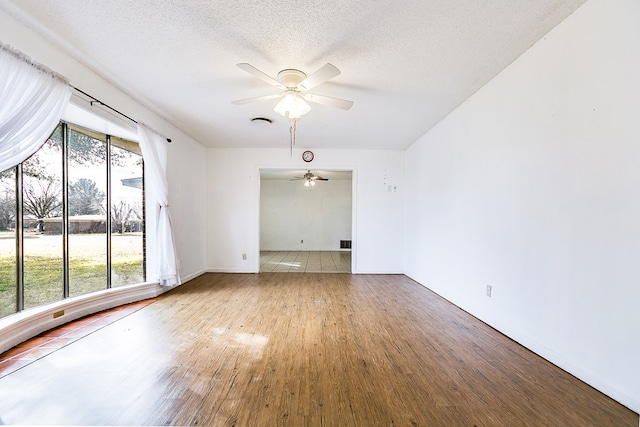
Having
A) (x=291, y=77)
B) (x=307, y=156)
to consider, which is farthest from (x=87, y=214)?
(x=307, y=156)

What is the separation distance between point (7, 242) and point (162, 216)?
1572mm

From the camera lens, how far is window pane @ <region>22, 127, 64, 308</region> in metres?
2.53

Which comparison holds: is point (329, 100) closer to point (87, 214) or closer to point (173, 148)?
point (173, 148)

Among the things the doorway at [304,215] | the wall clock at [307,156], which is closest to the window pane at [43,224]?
the wall clock at [307,156]

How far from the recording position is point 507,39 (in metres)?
2.13

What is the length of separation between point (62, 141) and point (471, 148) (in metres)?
4.58

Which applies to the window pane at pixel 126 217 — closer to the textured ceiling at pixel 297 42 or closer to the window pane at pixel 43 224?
the window pane at pixel 43 224

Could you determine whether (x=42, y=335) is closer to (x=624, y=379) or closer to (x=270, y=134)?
(x=270, y=134)

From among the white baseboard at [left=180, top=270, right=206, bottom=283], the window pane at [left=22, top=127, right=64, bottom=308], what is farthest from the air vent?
the window pane at [left=22, top=127, right=64, bottom=308]

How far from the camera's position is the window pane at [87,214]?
118 inches

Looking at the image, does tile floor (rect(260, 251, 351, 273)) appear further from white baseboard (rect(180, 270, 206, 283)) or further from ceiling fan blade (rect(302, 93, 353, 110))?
ceiling fan blade (rect(302, 93, 353, 110))

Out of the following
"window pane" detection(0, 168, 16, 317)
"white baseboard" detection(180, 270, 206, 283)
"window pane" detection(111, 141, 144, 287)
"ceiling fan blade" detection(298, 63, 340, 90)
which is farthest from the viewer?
"white baseboard" detection(180, 270, 206, 283)

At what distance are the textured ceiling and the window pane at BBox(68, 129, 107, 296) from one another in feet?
2.87

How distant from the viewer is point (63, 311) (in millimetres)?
2686
